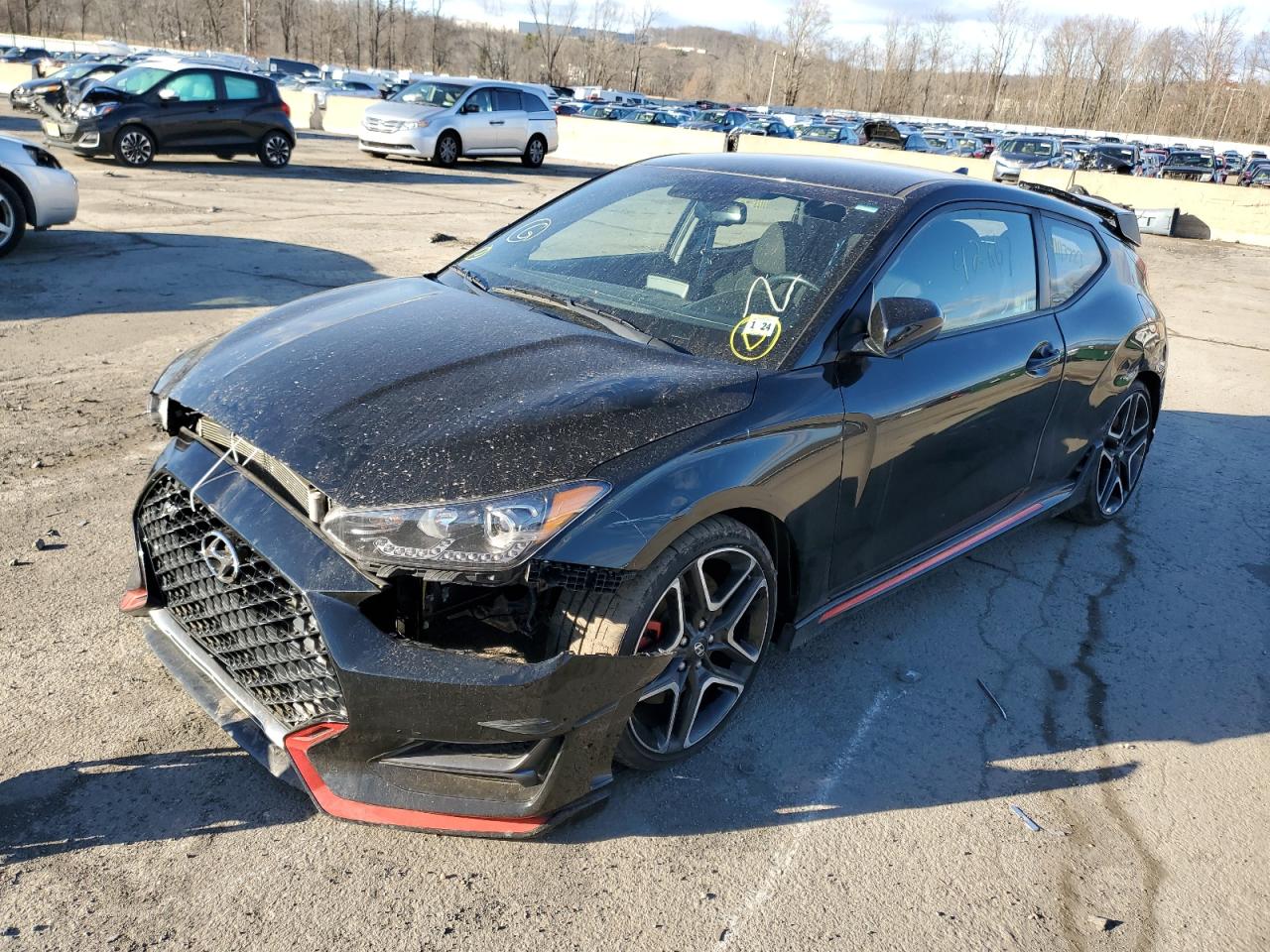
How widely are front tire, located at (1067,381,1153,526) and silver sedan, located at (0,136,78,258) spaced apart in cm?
863

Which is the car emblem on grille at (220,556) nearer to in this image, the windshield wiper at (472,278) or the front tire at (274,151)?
the windshield wiper at (472,278)

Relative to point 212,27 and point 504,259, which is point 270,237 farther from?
point 212,27

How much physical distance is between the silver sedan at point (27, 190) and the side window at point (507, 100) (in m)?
13.8

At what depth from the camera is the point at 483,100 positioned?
21250mm

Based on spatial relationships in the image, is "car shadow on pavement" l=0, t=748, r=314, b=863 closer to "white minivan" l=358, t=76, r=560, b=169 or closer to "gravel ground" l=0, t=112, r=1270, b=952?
"gravel ground" l=0, t=112, r=1270, b=952

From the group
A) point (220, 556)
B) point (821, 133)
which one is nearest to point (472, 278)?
point (220, 556)

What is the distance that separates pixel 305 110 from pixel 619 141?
29.9 ft

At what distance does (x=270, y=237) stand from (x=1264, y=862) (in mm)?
10432

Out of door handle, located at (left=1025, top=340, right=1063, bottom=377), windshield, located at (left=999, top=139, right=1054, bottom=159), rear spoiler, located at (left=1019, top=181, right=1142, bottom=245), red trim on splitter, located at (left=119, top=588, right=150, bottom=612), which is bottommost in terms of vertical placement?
red trim on splitter, located at (left=119, top=588, right=150, bottom=612)

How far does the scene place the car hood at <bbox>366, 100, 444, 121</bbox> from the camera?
20.1 meters

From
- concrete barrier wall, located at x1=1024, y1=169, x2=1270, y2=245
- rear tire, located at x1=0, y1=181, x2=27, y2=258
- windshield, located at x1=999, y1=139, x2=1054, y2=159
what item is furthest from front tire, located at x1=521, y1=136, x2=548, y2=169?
rear tire, located at x1=0, y1=181, x2=27, y2=258

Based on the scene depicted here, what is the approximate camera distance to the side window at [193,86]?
1634 cm

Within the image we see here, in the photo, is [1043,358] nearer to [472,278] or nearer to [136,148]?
[472,278]

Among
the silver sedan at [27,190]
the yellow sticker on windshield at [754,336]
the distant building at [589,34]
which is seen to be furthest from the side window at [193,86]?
the distant building at [589,34]
